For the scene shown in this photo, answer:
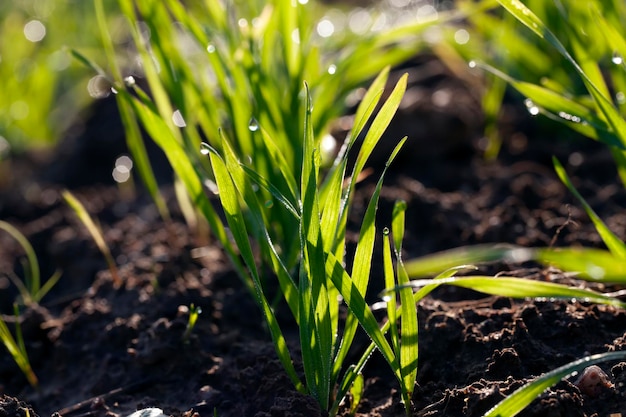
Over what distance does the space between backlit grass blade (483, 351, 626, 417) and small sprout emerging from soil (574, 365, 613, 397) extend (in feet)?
0.74

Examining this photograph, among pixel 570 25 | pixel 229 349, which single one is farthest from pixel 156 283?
pixel 570 25

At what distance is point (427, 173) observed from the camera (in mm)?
2699

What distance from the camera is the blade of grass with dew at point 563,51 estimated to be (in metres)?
1.44

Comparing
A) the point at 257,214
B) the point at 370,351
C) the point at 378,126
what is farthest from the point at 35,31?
the point at 370,351

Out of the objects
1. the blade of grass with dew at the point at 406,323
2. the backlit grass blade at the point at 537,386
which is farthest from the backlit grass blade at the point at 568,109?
the backlit grass blade at the point at 537,386

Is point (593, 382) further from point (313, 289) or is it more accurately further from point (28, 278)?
point (28, 278)

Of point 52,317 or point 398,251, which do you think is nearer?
point 398,251

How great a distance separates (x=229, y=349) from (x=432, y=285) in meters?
0.64

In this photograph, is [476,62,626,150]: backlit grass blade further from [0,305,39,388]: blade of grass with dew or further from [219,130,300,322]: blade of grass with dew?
[0,305,39,388]: blade of grass with dew

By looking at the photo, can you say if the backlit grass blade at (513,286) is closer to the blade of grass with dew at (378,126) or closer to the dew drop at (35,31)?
the blade of grass with dew at (378,126)

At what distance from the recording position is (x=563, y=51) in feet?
4.70

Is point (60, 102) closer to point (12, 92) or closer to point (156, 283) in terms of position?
point (12, 92)

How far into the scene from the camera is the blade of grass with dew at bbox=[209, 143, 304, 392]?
4.66 ft

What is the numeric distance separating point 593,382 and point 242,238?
734 millimetres
